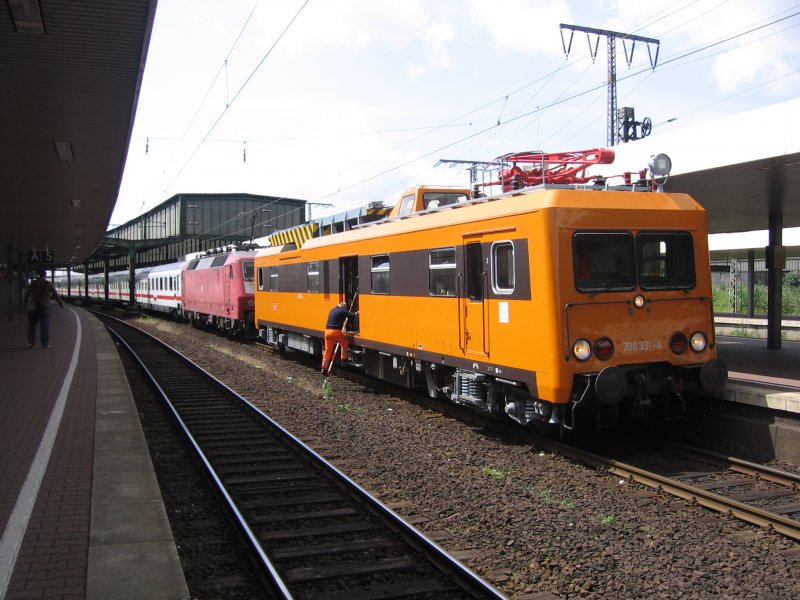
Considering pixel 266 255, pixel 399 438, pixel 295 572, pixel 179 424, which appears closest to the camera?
pixel 295 572

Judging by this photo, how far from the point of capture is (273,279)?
18297 mm

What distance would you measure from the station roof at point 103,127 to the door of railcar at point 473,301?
4132 mm

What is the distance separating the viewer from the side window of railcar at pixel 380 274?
11.1m

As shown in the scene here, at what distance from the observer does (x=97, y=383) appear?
12.4 m

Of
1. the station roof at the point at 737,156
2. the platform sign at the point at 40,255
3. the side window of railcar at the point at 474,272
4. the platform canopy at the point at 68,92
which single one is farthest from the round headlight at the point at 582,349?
the platform sign at the point at 40,255

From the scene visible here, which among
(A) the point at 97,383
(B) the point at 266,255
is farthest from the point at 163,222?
(A) the point at 97,383

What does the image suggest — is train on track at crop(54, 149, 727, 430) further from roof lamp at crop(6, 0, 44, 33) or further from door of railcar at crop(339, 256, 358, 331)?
roof lamp at crop(6, 0, 44, 33)

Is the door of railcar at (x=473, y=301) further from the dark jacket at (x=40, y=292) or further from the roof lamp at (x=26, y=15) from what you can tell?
the dark jacket at (x=40, y=292)

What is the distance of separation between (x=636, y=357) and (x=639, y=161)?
4990mm

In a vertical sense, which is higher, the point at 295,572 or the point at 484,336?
the point at 484,336

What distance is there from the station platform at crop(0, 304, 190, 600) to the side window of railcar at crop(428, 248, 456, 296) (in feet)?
13.7

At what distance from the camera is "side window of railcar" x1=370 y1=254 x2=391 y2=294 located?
11.1 m

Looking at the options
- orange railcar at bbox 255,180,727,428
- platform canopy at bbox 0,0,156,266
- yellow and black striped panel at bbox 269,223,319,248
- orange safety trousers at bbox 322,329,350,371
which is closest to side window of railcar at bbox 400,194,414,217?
orange railcar at bbox 255,180,727,428

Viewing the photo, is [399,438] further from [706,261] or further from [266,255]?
[266,255]
